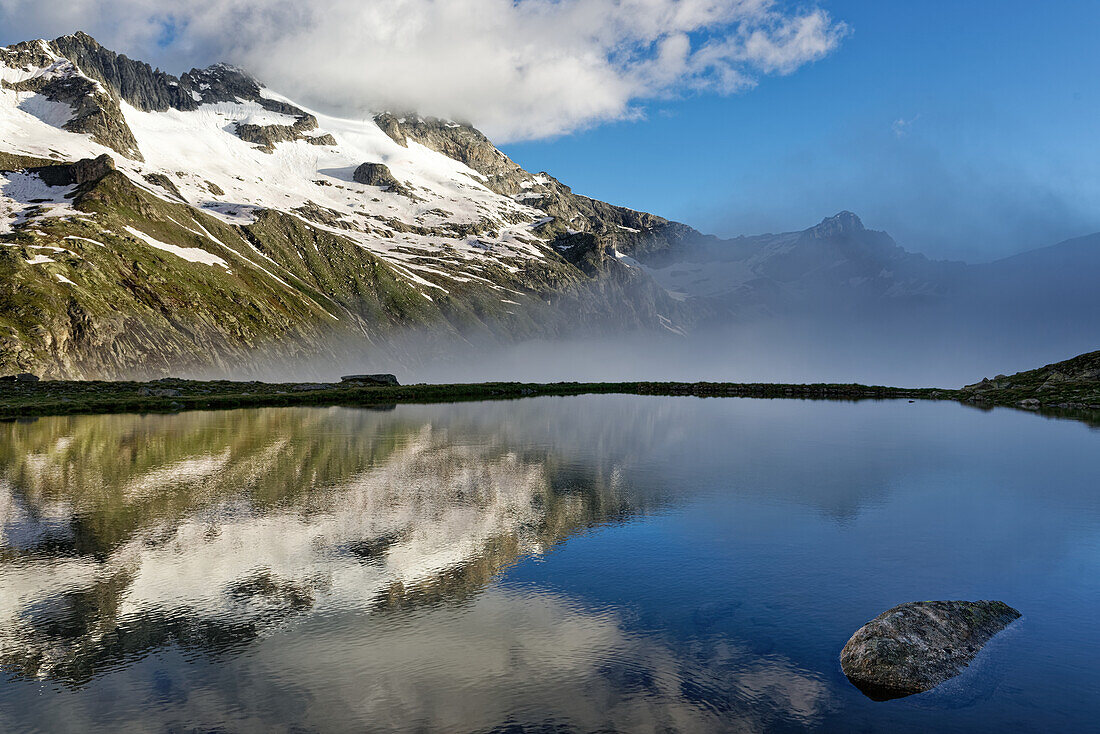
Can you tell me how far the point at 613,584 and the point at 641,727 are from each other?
27.4 feet

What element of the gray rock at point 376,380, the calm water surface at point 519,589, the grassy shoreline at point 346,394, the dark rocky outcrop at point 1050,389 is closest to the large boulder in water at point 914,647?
the calm water surface at point 519,589

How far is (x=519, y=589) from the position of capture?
69.9 ft

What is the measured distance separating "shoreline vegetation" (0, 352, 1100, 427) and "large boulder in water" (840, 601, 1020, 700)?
79301 mm

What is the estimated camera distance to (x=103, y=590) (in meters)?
20.7

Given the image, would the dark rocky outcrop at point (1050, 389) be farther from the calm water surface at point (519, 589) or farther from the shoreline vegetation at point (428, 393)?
the calm water surface at point (519, 589)

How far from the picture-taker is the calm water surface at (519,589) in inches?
565

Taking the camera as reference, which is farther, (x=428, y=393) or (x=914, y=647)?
(x=428, y=393)

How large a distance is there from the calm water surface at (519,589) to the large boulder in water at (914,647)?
435mm

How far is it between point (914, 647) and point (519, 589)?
38.3ft

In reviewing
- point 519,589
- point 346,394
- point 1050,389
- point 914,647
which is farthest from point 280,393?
point 1050,389

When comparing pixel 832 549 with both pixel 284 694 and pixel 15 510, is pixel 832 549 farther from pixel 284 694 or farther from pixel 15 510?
pixel 15 510

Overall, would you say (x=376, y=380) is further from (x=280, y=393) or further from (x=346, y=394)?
(x=280, y=393)

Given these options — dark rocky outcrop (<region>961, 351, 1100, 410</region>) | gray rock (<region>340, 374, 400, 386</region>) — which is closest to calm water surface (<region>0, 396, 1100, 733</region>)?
dark rocky outcrop (<region>961, 351, 1100, 410</region>)

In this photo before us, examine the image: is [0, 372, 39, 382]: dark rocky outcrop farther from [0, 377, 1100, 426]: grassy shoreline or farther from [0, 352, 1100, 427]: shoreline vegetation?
[0, 377, 1100, 426]: grassy shoreline
